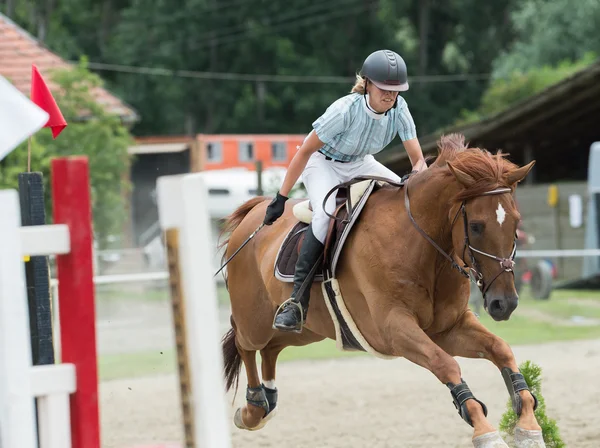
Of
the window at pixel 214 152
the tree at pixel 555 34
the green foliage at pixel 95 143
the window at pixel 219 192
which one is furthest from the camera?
the tree at pixel 555 34

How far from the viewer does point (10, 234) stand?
2738 mm

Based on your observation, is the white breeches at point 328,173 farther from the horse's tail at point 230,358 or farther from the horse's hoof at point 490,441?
the horse's hoof at point 490,441

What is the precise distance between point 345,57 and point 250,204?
124 feet

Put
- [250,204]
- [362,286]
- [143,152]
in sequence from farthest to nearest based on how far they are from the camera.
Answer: [143,152] < [250,204] < [362,286]

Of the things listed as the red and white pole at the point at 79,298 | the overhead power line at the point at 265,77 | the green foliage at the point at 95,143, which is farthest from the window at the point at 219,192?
the overhead power line at the point at 265,77

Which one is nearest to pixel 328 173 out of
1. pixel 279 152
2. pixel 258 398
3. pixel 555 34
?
pixel 258 398

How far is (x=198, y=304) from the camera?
8.58ft

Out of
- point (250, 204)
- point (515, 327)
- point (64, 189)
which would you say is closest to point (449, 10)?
point (515, 327)

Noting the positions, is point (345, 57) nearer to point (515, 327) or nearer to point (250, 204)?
point (515, 327)

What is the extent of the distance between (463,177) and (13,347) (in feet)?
8.89

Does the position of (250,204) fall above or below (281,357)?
above

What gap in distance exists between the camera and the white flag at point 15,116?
296 centimetres

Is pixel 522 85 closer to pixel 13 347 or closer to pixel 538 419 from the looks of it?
pixel 538 419

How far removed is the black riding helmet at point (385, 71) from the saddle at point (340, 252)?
1.82ft
